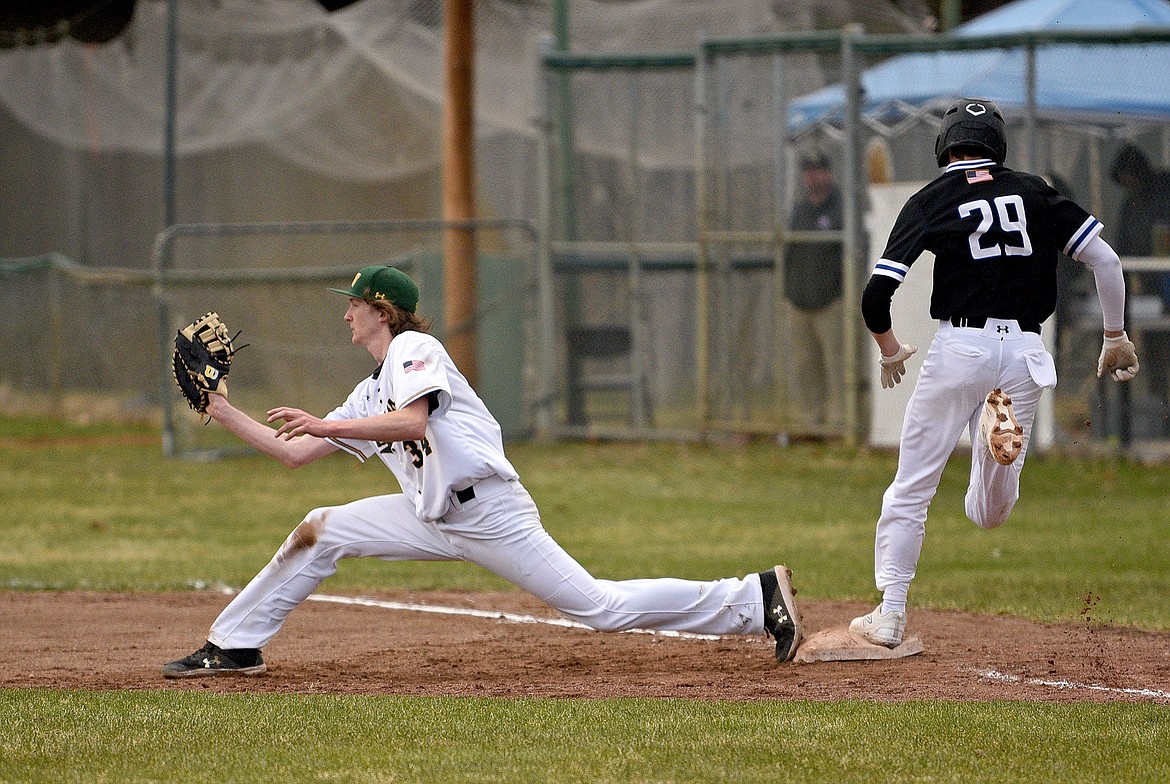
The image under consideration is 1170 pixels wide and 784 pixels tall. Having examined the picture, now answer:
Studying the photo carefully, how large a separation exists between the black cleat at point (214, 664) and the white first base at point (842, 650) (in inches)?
85.6

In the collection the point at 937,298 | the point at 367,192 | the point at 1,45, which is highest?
the point at 1,45

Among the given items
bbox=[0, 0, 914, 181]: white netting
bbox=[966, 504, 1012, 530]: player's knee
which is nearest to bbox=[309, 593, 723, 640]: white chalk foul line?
bbox=[966, 504, 1012, 530]: player's knee

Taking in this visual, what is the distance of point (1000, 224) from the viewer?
6133 millimetres

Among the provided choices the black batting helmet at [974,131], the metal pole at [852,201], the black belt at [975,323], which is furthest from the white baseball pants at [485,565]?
the metal pole at [852,201]

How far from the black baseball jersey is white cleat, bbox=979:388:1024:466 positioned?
34cm

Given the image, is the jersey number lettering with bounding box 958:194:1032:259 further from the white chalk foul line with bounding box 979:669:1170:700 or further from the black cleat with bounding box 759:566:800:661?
the white chalk foul line with bounding box 979:669:1170:700

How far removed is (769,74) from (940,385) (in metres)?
9.49

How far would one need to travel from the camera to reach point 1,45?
20.0 meters

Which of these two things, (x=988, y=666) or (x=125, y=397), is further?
(x=125, y=397)

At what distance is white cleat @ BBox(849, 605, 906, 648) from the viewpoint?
661 cm

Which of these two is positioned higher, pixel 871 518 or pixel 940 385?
pixel 940 385

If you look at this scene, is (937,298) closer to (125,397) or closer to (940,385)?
(940,385)

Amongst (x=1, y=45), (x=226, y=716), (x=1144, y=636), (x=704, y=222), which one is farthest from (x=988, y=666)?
(x=1, y=45)

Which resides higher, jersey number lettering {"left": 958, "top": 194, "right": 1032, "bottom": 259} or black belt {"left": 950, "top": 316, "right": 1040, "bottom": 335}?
jersey number lettering {"left": 958, "top": 194, "right": 1032, "bottom": 259}
